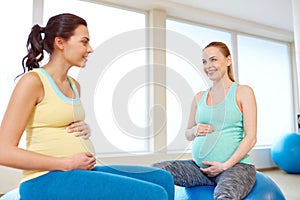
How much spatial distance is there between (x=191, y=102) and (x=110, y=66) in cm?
40

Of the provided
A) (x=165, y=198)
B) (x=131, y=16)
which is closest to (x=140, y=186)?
(x=165, y=198)

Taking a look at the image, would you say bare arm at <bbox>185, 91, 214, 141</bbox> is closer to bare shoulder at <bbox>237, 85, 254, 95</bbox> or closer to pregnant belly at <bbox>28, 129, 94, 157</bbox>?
bare shoulder at <bbox>237, 85, 254, 95</bbox>

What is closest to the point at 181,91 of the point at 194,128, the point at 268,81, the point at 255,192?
the point at 194,128

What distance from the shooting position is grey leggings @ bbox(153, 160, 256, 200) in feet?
3.55

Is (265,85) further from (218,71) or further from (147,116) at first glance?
(147,116)

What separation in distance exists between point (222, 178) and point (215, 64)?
1.71ft

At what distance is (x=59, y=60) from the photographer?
1.00m

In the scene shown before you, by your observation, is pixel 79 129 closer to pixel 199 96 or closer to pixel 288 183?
pixel 199 96

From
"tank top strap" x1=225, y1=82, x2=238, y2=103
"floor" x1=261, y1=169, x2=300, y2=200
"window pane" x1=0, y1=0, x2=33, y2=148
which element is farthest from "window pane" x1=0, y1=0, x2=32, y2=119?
"floor" x1=261, y1=169, x2=300, y2=200

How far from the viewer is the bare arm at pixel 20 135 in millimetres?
802

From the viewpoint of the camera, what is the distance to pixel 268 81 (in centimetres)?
456

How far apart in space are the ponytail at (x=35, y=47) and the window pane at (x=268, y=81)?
12.2 feet

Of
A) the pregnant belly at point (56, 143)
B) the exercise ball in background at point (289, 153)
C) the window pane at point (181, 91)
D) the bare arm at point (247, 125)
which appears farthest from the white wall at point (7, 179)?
the exercise ball in background at point (289, 153)

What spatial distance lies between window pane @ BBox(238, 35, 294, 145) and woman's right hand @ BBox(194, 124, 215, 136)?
324 cm
